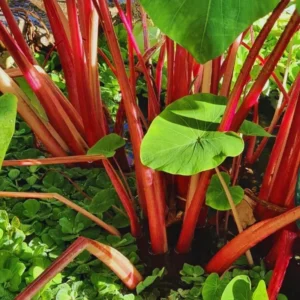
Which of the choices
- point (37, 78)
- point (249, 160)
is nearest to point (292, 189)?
point (249, 160)

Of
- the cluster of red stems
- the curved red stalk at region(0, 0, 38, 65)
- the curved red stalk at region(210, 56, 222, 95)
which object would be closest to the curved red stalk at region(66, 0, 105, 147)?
the cluster of red stems

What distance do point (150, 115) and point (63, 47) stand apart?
0.31 meters

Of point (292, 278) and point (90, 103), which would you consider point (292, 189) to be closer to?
point (292, 278)

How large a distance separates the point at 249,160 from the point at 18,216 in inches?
24.2

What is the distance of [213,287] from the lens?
1.05 meters

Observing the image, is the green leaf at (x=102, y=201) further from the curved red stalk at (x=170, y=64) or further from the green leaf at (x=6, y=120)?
the green leaf at (x=6, y=120)

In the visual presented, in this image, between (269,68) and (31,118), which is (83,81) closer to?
(31,118)

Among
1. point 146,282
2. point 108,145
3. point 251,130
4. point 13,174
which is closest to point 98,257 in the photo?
point 146,282

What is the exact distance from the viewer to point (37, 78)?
1.25 m

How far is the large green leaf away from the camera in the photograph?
2.31 feet

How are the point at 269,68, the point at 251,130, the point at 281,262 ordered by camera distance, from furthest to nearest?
the point at 251,130 → the point at 281,262 → the point at 269,68

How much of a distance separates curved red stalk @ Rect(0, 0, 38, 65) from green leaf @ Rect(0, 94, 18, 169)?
37 cm

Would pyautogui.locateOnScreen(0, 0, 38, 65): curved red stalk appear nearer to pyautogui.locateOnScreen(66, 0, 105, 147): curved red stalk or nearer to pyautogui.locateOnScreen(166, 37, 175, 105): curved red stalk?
pyautogui.locateOnScreen(66, 0, 105, 147): curved red stalk

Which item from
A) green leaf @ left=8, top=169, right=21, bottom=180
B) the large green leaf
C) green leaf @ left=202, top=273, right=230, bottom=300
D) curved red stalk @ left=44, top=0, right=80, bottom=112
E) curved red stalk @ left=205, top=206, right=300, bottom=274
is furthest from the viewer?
green leaf @ left=8, top=169, right=21, bottom=180
